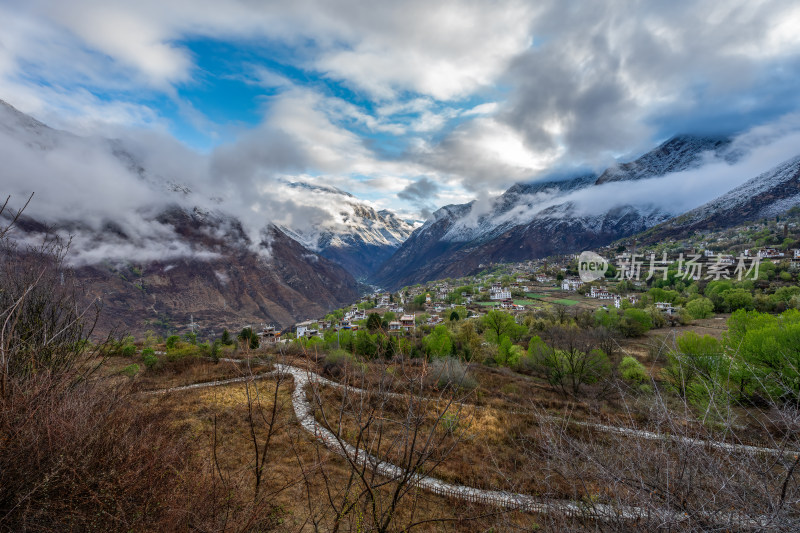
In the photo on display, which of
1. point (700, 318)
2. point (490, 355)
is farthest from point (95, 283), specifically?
point (700, 318)

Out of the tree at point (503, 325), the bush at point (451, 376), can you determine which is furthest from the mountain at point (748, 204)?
the bush at point (451, 376)

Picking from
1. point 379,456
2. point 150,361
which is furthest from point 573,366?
point 150,361

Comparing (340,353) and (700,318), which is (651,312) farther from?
(340,353)

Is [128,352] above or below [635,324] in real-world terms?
above

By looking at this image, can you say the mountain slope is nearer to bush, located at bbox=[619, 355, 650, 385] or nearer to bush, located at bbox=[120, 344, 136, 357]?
bush, located at bbox=[120, 344, 136, 357]

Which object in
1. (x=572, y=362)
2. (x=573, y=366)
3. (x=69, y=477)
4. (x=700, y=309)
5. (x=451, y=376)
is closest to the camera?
(x=69, y=477)

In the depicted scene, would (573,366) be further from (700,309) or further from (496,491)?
(700,309)

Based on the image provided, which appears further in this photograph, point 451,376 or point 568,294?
point 568,294

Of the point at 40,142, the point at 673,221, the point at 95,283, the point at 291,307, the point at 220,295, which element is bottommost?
the point at 291,307
